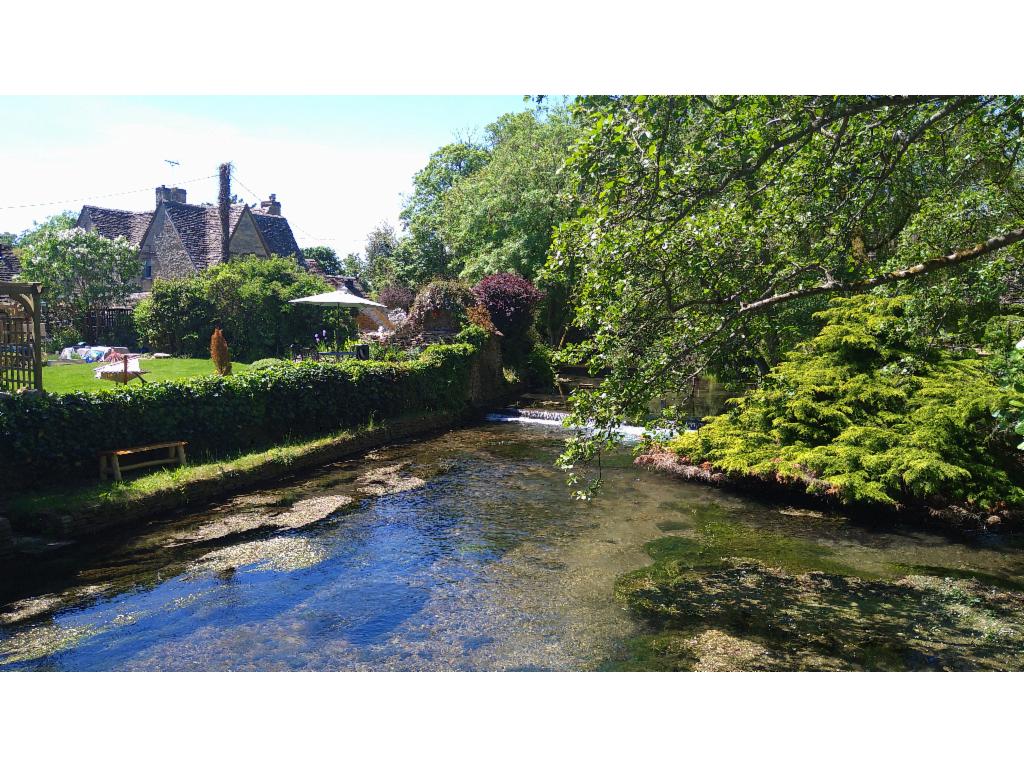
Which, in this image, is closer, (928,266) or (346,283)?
(928,266)

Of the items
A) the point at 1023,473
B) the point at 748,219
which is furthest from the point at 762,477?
the point at 748,219

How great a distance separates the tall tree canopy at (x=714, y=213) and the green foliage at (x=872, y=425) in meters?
2.29

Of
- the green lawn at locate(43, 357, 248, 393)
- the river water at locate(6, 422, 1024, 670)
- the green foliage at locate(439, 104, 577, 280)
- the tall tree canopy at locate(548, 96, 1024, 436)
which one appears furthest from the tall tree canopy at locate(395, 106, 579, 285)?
the tall tree canopy at locate(548, 96, 1024, 436)

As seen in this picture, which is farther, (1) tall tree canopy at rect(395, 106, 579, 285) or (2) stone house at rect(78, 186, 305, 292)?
(2) stone house at rect(78, 186, 305, 292)

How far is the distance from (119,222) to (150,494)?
37151 mm

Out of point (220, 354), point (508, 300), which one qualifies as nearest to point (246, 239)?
point (508, 300)

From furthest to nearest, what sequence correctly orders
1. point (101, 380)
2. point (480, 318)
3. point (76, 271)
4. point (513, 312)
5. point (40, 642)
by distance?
1. point (76, 271)
2. point (513, 312)
3. point (480, 318)
4. point (101, 380)
5. point (40, 642)

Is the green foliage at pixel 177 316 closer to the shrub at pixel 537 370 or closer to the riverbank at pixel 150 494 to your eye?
the shrub at pixel 537 370

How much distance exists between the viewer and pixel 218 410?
44.3 ft

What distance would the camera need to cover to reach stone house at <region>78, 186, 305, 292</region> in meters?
38.1

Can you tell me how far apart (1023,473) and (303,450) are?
1279cm

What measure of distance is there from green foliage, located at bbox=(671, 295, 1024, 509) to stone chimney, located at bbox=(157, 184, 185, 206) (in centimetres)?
3702

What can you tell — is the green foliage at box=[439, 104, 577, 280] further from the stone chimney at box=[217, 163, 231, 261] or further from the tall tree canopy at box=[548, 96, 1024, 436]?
the tall tree canopy at box=[548, 96, 1024, 436]

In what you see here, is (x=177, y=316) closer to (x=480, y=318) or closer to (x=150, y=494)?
(x=480, y=318)
